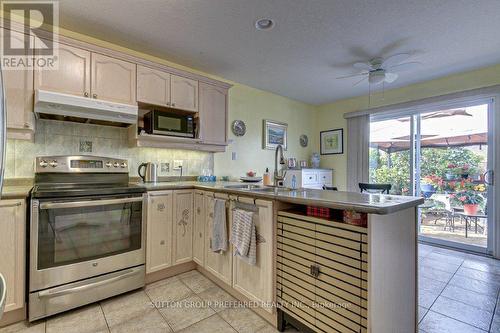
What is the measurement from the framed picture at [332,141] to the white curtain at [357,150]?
17 centimetres

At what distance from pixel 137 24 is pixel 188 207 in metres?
1.83

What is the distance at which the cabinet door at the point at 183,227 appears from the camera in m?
2.46

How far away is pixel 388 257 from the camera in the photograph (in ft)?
4.33

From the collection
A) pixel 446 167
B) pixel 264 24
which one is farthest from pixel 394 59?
pixel 446 167

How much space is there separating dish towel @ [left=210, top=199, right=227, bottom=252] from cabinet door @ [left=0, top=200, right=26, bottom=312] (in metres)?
1.36

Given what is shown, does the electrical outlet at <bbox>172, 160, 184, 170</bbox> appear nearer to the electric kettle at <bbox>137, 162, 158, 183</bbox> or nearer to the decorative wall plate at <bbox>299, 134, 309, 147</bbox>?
the electric kettle at <bbox>137, 162, 158, 183</bbox>

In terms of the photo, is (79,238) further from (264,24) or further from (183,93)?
(264,24)

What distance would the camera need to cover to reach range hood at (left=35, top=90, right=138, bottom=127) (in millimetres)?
1984

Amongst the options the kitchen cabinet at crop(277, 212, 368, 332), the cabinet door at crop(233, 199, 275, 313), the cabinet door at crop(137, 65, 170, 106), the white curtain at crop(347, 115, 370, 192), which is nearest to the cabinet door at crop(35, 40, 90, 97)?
the cabinet door at crop(137, 65, 170, 106)

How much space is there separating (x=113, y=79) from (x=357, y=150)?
390 centimetres

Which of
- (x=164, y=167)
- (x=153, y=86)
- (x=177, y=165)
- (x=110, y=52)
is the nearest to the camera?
(x=110, y=52)

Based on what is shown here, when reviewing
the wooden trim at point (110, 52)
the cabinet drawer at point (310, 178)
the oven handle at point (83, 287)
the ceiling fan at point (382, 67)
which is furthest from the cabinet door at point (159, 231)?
the ceiling fan at point (382, 67)

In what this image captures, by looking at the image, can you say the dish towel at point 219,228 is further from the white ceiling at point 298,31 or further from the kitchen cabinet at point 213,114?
the white ceiling at point 298,31

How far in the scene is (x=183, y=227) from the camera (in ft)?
8.23
